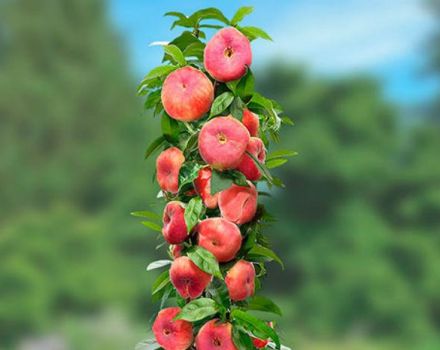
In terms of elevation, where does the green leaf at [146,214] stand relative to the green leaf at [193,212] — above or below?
above

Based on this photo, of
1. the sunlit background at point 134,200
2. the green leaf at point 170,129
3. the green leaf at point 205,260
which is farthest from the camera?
the sunlit background at point 134,200

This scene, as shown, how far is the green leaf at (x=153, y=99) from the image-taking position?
5.17 feet

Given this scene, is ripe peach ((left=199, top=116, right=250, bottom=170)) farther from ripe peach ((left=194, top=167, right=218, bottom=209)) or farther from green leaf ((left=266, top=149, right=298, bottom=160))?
green leaf ((left=266, top=149, right=298, bottom=160))

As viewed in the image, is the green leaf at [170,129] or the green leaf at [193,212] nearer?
the green leaf at [193,212]

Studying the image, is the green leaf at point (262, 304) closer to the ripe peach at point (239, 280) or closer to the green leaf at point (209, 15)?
the ripe peach at point (239, 280)

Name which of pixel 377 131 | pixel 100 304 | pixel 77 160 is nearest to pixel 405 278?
pixel 377 131

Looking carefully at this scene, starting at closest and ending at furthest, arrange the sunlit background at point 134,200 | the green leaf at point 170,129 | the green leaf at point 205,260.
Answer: the green leaf at point 205,260 < the green leaf at point 170,129 < the sunlit background at point 134,200

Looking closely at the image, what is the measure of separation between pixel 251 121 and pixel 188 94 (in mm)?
130

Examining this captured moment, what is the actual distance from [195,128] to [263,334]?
0.39 m

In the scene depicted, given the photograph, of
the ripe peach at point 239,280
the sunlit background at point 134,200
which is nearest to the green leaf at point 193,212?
the ripe peach at point 239,280

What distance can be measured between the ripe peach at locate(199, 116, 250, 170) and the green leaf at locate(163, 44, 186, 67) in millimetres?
150

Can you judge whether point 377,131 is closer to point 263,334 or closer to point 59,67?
point 59,67

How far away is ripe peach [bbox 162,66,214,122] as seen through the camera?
1463 mm

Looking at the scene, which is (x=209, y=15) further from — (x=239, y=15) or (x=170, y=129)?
(x=170, y=129)
